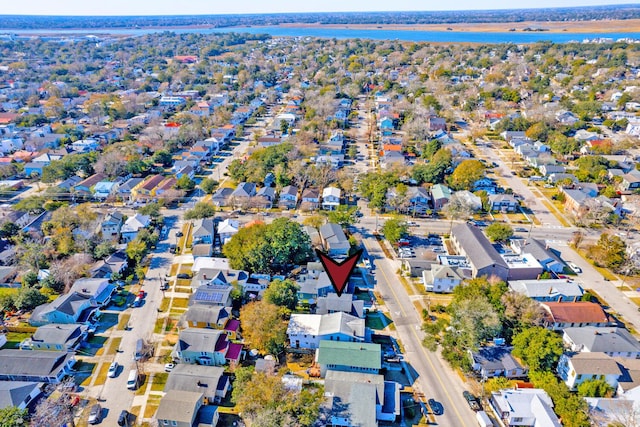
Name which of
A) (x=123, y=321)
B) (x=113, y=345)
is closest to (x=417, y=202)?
(x=123, y=321)

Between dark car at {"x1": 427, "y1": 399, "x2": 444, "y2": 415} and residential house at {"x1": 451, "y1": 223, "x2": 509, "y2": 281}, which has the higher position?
residential house at {"x1": 451, "y1": 223, "x2": 509, "y2": 281}

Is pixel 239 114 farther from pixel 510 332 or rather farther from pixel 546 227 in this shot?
pixel 510 332

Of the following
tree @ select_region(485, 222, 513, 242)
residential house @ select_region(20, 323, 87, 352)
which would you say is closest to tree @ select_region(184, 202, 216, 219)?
residential house @ select_region(20, 323, 87, 352)

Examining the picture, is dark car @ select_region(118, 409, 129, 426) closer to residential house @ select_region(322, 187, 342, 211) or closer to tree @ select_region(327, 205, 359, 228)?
tree @ select_region(327, 205, 359, 228)

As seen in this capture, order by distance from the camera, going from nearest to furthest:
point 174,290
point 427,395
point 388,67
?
point 427,395, point 174,290, point 388,67

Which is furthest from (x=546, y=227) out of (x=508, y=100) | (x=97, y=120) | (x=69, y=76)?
(x=69, y=76)

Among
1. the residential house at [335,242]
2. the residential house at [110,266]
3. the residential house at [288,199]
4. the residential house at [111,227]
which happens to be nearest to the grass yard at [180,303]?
the residential house at [110,266]

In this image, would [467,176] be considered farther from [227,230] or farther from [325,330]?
[325,330]

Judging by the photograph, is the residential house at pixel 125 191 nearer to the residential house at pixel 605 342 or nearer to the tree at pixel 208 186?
the tree at pixel 208 186
